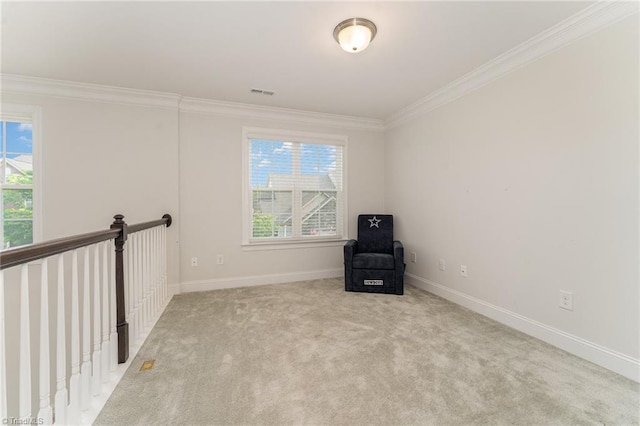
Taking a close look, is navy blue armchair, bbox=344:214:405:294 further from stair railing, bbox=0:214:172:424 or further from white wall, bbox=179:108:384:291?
stair railing, bbox=0:214:172:424

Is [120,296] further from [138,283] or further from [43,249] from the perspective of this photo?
[43,249]

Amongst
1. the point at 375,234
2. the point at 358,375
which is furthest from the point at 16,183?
the point at 375,234

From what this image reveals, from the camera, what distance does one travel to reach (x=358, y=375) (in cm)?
181

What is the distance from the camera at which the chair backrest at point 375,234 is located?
12.7 feet

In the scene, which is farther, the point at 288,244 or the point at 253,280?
the point at 288,244

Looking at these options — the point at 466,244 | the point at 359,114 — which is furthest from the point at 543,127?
the point at 359,114

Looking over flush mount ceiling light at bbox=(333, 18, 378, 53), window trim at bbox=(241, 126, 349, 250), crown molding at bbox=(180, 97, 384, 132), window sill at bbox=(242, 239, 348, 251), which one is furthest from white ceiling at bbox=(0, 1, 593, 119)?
window sill at bbox=(242, 239, 348, 251)

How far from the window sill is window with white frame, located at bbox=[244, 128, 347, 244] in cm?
4

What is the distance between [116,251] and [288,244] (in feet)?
7.37

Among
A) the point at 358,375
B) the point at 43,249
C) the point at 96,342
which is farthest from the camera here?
the point at 358,375

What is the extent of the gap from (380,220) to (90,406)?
10.9 ft

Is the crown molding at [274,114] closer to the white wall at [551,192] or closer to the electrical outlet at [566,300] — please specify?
the white wall at [551,192]

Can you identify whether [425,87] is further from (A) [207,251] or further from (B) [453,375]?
(A) [207,251]

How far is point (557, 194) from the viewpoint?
86.3 inches
